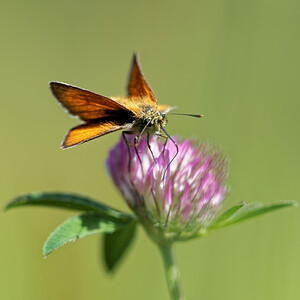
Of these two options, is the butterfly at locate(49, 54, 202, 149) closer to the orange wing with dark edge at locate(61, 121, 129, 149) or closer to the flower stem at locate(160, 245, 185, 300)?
the orange wing with dark edge at locate(61, 121, 129, 149)

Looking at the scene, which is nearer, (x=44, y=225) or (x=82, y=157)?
(x=44, y=225)

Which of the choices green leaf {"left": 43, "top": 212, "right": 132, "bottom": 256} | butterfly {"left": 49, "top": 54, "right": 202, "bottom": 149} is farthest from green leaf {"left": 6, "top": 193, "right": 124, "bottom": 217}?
butterfly {"left": 49, "top": 54, "right": 202, "bottom": 149}

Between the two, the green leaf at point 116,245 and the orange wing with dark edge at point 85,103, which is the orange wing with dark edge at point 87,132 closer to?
the orange wing with dark edge at point 85,103

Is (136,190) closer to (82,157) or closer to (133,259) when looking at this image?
(133,259)

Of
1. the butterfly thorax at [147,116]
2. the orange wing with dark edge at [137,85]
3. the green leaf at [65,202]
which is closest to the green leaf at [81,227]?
the green leaf at [65,202]

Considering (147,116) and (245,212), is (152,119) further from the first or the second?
(245,212)

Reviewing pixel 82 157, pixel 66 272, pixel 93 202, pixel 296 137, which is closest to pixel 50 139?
pixel 82 157
